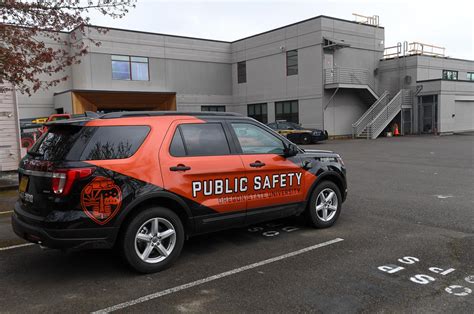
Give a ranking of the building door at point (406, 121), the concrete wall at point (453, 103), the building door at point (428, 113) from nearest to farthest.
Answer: the concrete wall at point (453, 103) < the building door at point (428, 113) < the building door at point (406, 121)

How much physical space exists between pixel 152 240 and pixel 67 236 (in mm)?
903

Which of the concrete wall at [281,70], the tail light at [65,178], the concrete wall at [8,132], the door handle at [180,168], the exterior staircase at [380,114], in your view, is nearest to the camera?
the tail light at [65,178]

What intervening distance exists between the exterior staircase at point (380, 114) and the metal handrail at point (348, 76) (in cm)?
188

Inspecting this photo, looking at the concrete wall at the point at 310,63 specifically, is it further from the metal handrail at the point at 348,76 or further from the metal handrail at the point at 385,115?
the metal handrail at the point at 385,115

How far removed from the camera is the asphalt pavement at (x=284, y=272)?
3.89m

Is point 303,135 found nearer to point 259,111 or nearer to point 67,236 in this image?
point 259,111

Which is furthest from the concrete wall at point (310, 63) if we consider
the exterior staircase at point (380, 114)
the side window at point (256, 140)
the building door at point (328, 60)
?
the side window at point (256, 140)

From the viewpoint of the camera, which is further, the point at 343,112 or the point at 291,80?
the point at 291,80

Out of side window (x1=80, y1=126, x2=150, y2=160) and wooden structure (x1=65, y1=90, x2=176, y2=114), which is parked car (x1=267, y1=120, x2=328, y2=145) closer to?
wooden structure (x1=65, y1=90, x2=176, y2=114)

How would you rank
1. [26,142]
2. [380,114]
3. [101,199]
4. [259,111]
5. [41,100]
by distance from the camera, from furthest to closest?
[259,111] → [41,100] → [380,114] → [26,142] → [101,199]

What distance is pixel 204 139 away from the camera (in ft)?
16.9

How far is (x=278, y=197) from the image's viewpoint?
225 inches

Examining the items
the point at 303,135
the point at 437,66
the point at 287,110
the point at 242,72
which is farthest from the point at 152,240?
the point at 437,66

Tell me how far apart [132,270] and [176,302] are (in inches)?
36.6
